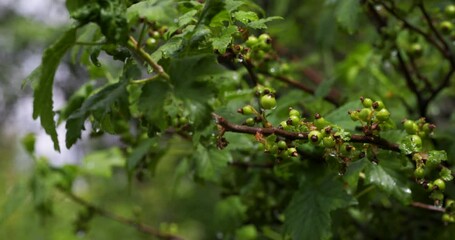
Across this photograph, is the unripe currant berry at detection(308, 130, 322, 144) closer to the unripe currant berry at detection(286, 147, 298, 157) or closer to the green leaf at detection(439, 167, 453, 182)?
the unripe currant berry at detection(286, 147, 298, 157)

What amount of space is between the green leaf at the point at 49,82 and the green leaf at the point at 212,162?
2.35ft

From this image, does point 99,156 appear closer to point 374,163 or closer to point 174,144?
point 174,144

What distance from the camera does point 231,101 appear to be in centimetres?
205

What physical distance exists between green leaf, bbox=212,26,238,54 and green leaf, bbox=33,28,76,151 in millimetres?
307

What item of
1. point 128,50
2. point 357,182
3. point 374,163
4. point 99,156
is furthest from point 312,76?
point 128,50

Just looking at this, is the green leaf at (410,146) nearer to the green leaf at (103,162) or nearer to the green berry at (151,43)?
the green berry at (151,43)

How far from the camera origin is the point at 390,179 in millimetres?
1528

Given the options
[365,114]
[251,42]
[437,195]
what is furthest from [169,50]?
[437,195]

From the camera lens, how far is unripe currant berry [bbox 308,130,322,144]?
1244mm

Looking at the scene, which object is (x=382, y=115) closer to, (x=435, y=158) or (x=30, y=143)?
(x=435, y=158)

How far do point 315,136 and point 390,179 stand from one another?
390mm

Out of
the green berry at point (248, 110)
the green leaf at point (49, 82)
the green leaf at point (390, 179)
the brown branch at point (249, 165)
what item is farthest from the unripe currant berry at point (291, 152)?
the brown branch at point (249, 165)

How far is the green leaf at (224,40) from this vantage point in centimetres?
126

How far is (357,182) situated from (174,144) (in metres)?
0.76
